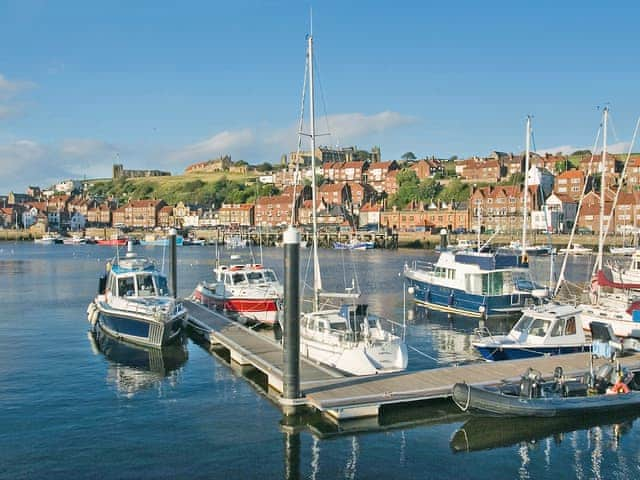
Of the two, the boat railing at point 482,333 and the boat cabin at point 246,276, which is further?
the boat cabin at point 246,276

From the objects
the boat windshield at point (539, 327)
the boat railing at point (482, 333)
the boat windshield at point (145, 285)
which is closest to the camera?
the boat windshield at point (539, 327)

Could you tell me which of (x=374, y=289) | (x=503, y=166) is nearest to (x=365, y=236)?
(x=503, y=166)

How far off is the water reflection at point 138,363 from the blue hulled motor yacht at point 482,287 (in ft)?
52.6

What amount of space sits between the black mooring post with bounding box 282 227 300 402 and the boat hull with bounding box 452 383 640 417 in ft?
14.9

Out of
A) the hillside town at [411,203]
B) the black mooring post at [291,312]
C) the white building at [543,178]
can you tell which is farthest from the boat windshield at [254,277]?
the white building at [543,178]

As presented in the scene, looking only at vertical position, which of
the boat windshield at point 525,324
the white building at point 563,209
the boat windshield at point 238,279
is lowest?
the boat windshield at point 525,324

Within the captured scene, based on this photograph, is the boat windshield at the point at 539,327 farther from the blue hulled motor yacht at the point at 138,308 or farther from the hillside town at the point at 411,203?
the hillside town at the point at 411,203

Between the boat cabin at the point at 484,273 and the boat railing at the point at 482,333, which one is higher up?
the boat cabin at the point at 484,273

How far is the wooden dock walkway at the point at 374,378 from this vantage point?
1800cm

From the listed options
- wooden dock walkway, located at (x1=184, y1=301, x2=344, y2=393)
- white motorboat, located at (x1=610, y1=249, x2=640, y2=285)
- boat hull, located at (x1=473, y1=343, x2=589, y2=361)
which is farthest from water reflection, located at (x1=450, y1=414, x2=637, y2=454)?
white motorboat, located at (x1=610, y1=249, x2=640, y2=285)

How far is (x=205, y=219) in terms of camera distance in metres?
166

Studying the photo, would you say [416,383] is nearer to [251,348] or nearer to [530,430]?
[530,430]

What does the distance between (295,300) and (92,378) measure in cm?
1028

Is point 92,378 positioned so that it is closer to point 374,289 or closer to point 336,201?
point 374,289
